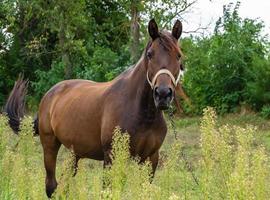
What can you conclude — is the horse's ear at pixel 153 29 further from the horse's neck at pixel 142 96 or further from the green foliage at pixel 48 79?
the green foliage at pixel 48 79

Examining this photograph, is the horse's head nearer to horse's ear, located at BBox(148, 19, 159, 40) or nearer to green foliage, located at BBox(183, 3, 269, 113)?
horse's ear, located at BBox(148, 19, 159, 40)

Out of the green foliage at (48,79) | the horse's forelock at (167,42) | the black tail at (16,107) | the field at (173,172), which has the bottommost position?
the green foliage at (48,79)

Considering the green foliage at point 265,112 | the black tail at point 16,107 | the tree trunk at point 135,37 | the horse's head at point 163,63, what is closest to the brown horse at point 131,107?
the horse's head at point 163,63

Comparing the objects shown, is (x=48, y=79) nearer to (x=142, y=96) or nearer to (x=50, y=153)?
(x=50, y=153)

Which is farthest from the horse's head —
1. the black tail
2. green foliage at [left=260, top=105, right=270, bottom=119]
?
green foliage at [left=260, top=105, right=270, bottom=119]

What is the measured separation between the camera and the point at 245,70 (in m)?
17.1

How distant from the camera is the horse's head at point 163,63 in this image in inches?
180

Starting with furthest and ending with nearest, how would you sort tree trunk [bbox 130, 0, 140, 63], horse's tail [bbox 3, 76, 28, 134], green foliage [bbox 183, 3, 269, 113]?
tree trunk [bbox 130, 0, 140, 63] < green foliage [bbox 183, 3, 269, 113] < horse's tail [bbox 3, 76, 28, 134]

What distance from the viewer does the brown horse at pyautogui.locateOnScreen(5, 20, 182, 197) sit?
4.82 meters

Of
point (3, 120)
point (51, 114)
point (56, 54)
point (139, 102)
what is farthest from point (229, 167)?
point (56, 54)

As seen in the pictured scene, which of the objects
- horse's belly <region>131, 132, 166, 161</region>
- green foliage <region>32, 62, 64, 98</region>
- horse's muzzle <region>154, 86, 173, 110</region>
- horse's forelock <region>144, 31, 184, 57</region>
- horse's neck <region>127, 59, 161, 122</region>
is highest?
horse's forelock <region>144, 31, 184, 57</region>

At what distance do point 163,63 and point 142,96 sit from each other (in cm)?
62

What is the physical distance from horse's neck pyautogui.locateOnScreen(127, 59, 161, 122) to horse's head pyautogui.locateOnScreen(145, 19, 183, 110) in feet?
0.73

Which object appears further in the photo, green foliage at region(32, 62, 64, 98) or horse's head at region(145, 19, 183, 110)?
green foliage at region(32, 62, 64, 98)
